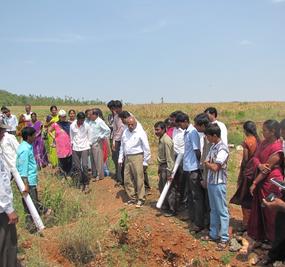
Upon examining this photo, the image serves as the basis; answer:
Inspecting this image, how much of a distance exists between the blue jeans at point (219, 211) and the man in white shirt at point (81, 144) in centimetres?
384

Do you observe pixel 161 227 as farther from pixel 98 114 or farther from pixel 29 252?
pixel 98 114

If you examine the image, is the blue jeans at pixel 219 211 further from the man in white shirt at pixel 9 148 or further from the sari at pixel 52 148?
the sari at pixel 52 148

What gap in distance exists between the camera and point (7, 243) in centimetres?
472

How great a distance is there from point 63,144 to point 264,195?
18.0 ft

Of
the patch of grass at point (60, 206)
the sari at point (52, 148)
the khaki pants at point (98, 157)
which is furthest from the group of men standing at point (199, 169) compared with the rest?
the sari at point (52, 148)

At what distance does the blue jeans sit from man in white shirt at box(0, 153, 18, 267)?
8.77ft

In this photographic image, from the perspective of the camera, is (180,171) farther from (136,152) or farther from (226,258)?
(226,258)

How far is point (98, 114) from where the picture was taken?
31.6ft

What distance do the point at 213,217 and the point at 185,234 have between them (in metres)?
0.69

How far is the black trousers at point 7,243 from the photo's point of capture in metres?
4.64

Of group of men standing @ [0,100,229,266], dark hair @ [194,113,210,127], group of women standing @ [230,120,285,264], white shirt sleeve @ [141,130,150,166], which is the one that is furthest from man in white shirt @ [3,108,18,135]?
group of women standing @ [230,120,285,264]

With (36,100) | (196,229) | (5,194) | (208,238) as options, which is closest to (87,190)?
(196,229)

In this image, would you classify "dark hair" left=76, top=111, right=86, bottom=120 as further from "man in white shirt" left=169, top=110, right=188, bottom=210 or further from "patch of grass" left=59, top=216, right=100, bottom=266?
"patch of grass" left=59, top=216, right=100, bottom=266

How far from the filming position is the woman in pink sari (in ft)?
31.7
